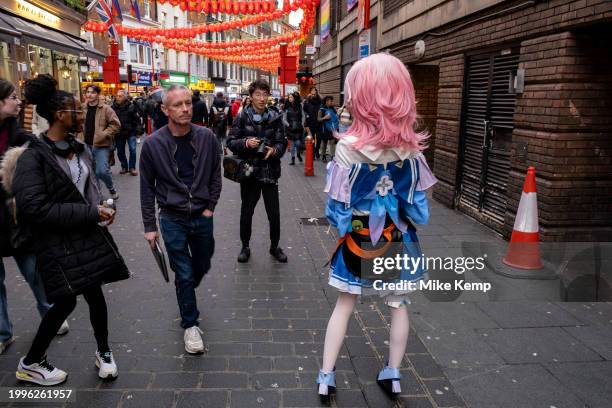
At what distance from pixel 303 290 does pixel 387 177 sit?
7.71 feet

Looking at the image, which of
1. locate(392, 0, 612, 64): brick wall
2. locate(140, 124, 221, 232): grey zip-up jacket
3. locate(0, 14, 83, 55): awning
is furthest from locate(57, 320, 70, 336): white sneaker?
locate(0, 14, 83, 55): awning

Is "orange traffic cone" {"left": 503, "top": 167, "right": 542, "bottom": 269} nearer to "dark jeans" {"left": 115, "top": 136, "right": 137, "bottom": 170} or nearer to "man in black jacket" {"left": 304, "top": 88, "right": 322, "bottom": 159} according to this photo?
"dark jeans" {"left": 115, "top": 136, "right": 137, "bottom": 170}

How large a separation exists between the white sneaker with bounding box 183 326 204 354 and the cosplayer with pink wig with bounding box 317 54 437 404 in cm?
97

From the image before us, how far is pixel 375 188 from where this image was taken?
2732mm

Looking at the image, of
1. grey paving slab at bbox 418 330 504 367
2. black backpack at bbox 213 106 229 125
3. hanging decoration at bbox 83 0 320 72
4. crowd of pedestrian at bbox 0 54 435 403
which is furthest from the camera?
hanging decoration at bbox 83 0 320 72

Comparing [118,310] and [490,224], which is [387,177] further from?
[490,224]

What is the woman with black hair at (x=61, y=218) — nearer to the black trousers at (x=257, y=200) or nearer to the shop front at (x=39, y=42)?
the black trousers at (x=257, y=200)

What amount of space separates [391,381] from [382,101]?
161cm

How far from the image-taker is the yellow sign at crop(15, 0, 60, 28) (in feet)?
50.7

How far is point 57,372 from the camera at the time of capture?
10.4 ft

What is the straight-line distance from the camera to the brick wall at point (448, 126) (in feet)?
27.4

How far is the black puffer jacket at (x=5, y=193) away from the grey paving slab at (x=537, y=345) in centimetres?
330

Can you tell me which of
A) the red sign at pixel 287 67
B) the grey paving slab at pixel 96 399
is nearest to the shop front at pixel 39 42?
the red sign at pixel 287 67

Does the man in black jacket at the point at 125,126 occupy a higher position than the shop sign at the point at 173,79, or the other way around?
the shop sign at the point at 173,79
